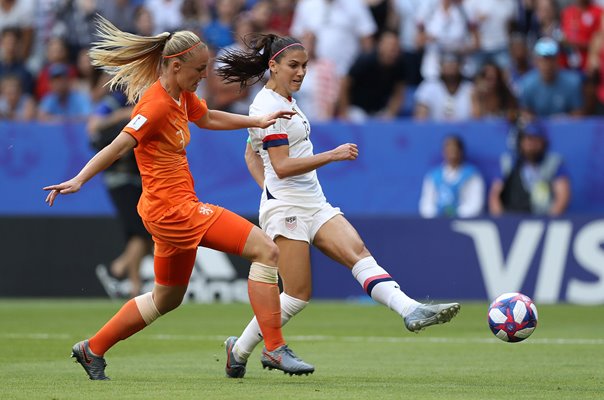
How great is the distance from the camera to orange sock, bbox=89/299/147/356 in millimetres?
8711

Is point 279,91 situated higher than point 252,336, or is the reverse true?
point 279,91

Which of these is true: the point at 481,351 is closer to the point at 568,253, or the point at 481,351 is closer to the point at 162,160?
the point at 162,160

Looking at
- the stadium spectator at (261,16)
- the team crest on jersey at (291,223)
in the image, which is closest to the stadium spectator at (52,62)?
the stadium spectator at (261,16)

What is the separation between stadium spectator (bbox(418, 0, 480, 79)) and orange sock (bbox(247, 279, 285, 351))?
10019mm

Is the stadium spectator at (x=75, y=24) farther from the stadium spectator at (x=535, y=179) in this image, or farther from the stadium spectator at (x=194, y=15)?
the stadium spectator at (x=535, y=179)

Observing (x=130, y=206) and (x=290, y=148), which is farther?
(x=130, y=206)

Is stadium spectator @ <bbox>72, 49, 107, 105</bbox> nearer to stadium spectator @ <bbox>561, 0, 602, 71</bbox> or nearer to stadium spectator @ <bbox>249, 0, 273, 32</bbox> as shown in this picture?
stadium spectator @ <bbox>249, 0, 273, 32</bbox>

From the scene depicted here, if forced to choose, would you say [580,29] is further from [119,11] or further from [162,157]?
[162,157]

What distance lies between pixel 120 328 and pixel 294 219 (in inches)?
55.9

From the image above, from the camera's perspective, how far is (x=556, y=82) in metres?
17.1

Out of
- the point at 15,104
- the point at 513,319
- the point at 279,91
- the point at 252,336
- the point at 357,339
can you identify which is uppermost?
the point at 279,91

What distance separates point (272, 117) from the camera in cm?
860

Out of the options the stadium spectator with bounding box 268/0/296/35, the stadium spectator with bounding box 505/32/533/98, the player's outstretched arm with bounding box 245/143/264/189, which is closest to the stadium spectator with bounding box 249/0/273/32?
the stadium spectator with bounding box 268/0/296/35

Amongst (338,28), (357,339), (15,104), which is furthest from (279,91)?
(15,104)
